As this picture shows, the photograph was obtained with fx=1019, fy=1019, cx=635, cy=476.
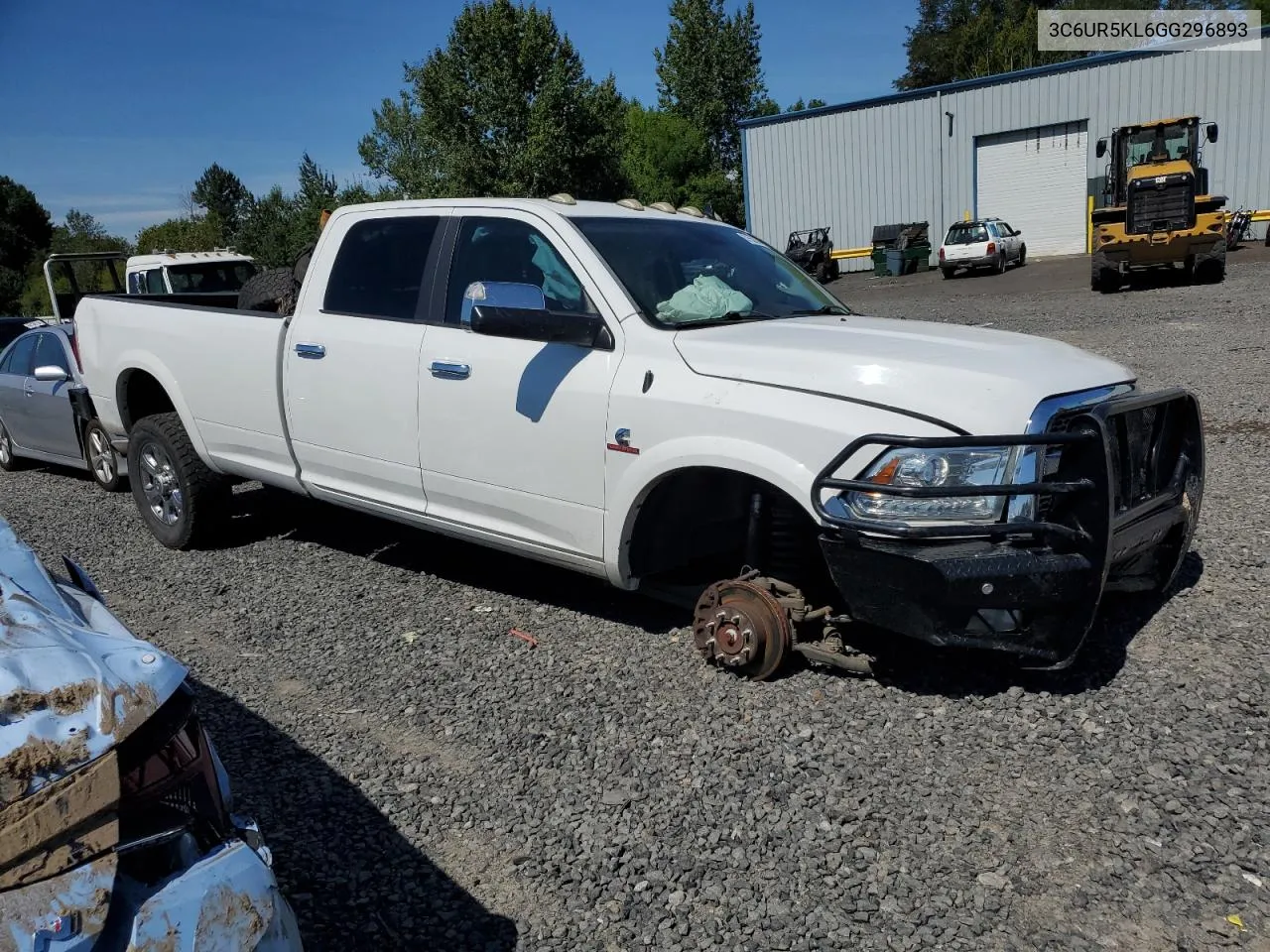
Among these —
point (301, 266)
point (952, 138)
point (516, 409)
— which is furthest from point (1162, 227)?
point (516, 409)

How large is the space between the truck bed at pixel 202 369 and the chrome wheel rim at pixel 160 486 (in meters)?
0.37

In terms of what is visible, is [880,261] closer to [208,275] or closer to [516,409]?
[208,275]

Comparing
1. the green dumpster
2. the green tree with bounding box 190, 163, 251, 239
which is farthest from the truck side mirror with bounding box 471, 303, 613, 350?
the green tree with bounding box 190, 163, 251, 239

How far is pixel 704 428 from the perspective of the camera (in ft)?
12.3

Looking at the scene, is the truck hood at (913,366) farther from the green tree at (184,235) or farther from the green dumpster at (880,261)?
the green tree at (184,235)

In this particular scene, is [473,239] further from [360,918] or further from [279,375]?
[360,918]

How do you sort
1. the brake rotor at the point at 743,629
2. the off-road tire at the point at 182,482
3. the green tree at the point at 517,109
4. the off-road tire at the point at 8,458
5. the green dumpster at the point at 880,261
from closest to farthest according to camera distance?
the brake rotor at the point at 743,629 < the off-road tire at the point at 182,482 < the off-road tire at the point at 8,458 < the green dumpster at the point at 880,261 < the green tree at the point at 517,109

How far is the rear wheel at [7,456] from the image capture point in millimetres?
10328

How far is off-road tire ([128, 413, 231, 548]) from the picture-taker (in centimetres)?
618

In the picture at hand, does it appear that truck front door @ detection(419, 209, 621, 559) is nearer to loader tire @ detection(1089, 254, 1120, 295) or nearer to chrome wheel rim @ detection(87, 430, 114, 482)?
chrome wheel rim @ detection(87, 430, 114, 482)

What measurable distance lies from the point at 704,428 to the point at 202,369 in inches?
137

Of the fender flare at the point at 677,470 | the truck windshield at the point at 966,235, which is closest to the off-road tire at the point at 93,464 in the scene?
the fender flare at the point at 677,470

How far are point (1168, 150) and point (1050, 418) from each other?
874 inches

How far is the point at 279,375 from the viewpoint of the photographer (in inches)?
211
